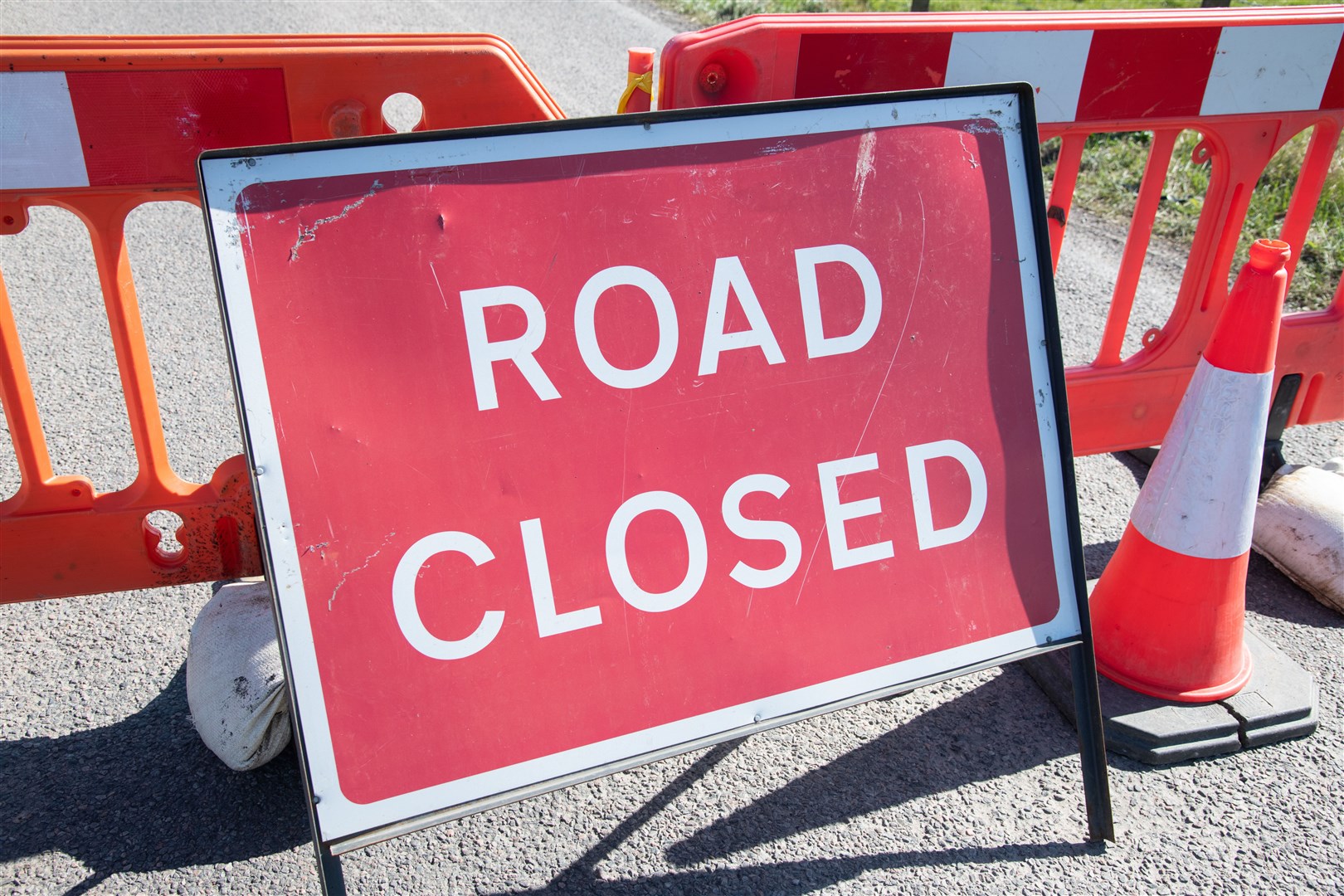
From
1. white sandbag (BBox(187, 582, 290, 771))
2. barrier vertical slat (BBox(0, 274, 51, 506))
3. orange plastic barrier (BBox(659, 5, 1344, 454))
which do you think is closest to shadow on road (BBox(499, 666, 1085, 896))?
white sandbag (BBox(187, 582, 290, 771))

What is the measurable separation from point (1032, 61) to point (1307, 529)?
1.74 metres

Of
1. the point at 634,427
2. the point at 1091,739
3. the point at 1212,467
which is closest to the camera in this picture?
the point at 634,427

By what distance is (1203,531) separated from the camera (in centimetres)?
258

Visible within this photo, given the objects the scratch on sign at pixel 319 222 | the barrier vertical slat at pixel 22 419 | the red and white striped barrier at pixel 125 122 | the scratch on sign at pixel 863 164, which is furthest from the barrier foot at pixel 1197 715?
the barrier vertical slat at pixel 22 419

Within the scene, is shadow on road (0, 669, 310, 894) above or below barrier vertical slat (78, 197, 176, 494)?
below

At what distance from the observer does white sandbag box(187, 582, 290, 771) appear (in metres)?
2.36

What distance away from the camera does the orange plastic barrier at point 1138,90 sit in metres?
2.41

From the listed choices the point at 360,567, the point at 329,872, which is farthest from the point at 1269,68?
the point at 329,872

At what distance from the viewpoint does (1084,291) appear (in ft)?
16.7

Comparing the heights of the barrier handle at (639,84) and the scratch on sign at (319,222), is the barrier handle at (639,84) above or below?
above

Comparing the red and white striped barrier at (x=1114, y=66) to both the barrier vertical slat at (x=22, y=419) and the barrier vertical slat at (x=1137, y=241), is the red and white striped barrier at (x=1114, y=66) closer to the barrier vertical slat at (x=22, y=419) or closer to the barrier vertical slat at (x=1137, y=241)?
the barrier vertical slat at (x=1137, y=241)

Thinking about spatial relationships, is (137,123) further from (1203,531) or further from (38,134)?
(1203,531)

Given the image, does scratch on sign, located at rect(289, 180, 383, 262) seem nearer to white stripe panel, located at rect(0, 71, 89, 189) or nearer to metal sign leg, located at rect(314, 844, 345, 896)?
white stripe panel, located at rect(0, 71, 89, 189)

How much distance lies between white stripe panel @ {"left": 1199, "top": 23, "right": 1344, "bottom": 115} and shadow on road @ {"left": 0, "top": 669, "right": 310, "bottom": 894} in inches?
121
